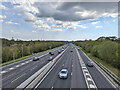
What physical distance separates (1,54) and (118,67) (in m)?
42.9

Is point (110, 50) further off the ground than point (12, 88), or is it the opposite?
point (110, 50)

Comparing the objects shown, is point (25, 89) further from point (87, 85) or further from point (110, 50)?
point (110, 50)

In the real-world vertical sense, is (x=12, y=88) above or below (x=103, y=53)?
below

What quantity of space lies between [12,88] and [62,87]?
8041 mm

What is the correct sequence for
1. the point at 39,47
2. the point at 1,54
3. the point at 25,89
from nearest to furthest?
the point at 25,89 < the point at 1,54 < the point at 39,47

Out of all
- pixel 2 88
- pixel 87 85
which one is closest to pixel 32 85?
pixel 2 88

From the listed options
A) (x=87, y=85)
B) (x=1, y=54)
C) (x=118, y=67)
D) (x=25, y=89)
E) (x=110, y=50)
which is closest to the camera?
(x=25, y=89)

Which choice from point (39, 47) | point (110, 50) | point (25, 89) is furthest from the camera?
point (39, 47)

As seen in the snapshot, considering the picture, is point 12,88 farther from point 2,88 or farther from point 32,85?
point 32,85


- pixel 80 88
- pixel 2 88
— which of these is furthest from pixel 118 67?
pixel 2 88

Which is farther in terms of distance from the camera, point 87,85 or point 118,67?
point 118,67

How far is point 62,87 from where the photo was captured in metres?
13.7

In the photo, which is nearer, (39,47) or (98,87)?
(98,87)

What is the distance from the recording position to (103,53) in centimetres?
3131
